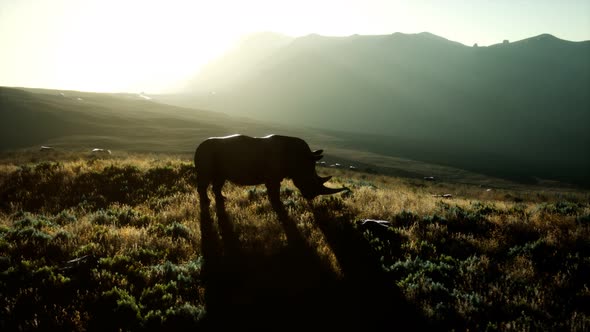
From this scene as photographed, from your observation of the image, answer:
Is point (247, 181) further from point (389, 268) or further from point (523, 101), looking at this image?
point (523, 101)

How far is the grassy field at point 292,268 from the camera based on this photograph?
17.7ft

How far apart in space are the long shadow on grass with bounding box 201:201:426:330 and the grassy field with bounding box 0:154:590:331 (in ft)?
0.09

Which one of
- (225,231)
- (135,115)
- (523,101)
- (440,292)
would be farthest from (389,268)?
(523,101)

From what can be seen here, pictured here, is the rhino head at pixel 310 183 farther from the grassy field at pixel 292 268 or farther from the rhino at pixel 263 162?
the grassy field at pixel 292 268

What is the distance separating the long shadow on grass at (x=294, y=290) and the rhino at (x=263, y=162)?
1.66m

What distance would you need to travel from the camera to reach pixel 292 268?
6926 mm

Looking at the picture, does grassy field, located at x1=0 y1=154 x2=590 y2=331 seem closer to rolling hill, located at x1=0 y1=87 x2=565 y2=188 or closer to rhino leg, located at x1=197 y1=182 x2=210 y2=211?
rhino leg, located at x1=197 y1=182 x2=210 y2=211

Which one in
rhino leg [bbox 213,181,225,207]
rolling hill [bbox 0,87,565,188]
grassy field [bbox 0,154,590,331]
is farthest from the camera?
rolling hill [bbox 0,87,565,188]

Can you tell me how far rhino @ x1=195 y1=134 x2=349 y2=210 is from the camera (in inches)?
362

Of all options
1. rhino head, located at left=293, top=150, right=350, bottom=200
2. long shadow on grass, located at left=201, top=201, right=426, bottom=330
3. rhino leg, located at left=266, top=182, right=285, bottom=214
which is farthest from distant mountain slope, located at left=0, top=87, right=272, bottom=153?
long shadow on grass, located at left=201, top=201, right=426, bottom=330

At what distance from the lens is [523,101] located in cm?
17900

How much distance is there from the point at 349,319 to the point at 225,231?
422 cm

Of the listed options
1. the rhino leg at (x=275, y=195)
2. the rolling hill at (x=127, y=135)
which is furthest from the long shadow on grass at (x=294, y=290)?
the rolling hill at (x=127, y=135)

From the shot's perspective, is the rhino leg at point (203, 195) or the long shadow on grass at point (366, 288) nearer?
the long shadow on grass at point (366, 288)
